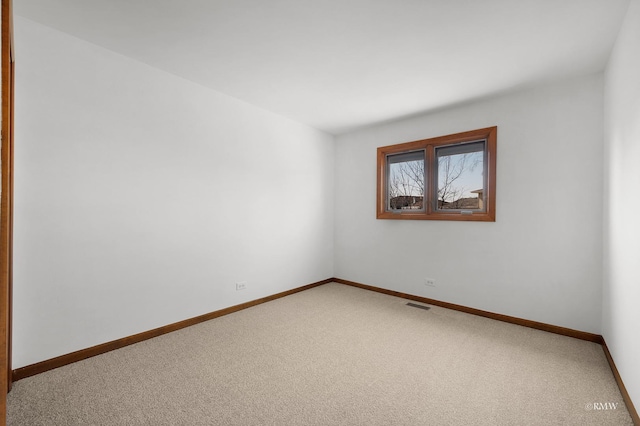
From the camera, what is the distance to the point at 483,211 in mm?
3490

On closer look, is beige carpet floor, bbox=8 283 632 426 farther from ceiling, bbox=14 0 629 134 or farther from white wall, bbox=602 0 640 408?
ceiling, bbox=14 0 629 134

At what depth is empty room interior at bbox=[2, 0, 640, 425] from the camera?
1936mm

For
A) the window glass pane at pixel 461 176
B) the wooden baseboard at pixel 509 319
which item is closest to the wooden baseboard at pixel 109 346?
the wooden baseboard at pixel 509 319

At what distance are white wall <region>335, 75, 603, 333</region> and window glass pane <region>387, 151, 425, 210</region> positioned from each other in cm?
28

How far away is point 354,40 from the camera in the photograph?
2316 millimetres

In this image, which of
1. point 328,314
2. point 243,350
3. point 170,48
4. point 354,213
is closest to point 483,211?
point 354,213

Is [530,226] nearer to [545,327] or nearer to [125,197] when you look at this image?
[545,327]

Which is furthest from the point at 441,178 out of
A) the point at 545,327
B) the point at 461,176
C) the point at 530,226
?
the point at 545,327

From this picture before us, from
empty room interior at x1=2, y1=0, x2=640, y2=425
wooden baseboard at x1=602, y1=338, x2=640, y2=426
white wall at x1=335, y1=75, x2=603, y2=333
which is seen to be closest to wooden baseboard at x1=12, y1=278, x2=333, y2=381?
empty room interior at x1=2, y1=0, x2=640, y2=425

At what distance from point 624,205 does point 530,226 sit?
1144mm

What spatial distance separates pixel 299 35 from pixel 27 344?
3.05m

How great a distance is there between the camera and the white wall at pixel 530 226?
2.80 m

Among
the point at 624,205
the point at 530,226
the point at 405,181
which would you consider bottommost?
the point at 530,226

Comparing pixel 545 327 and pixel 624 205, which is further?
pixel 545 327
